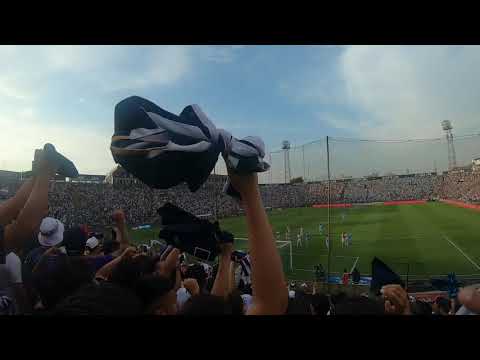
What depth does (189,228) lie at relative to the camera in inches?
77.7

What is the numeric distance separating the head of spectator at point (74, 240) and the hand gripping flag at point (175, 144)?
6.53 feet

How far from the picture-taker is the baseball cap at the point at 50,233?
291cm

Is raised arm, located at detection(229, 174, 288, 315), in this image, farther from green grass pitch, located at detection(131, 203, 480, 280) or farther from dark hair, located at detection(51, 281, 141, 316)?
green grass pitch, located at detection(131, 203, 480, 280)

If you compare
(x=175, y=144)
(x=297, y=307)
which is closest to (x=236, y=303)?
(x=297, y=307)

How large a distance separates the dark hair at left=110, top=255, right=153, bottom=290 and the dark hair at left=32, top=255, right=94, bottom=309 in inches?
5.9

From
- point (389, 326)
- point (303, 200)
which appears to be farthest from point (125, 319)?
point (303, 200)

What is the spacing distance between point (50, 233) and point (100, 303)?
7.37 feet

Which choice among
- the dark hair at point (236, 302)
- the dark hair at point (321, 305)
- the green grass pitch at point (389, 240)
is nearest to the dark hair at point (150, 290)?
the dark hair at point (236, 302)

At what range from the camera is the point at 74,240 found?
120 inches

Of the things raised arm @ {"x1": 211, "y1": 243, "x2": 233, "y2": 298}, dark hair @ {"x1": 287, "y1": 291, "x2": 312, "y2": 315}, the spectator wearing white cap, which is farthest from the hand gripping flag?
the spectator wearing white cap

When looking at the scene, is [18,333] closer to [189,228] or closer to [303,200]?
[189,228]

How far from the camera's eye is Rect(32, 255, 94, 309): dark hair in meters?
1.64
